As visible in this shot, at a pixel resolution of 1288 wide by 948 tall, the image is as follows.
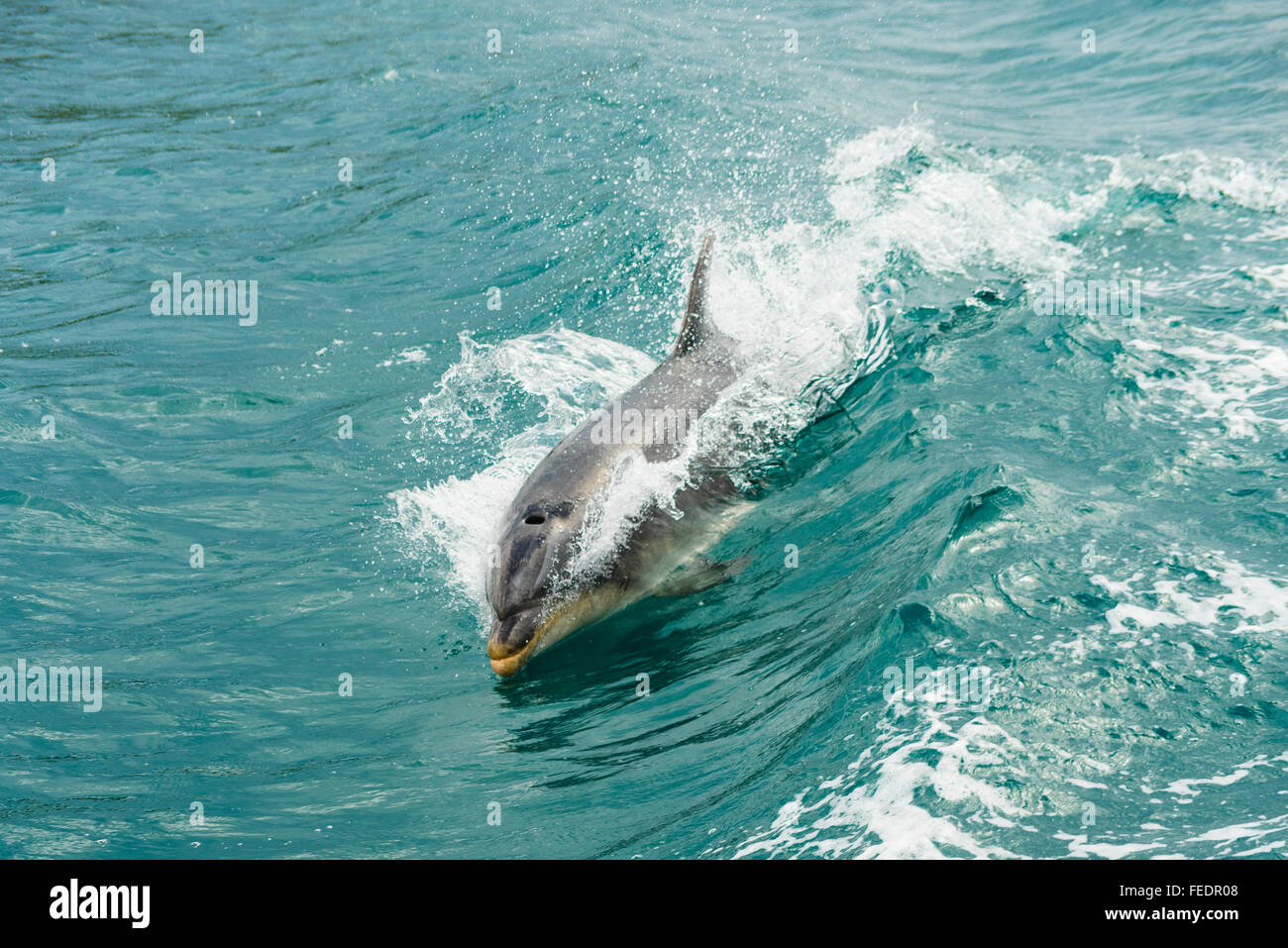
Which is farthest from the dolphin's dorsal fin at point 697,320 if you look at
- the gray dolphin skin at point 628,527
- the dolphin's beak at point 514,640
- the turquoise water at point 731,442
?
the dolphin's beak at point 514,640

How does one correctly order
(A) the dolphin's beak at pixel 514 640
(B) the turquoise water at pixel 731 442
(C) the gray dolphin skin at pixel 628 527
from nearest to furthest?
(B) the turquoise water at pixel 731 442
(A) the dolphin's beak at pixel 514 640
(C) the gray dolphin skin at pixel 628 527

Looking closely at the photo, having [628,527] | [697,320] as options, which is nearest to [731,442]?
[697,320]

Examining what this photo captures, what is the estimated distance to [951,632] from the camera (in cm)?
675

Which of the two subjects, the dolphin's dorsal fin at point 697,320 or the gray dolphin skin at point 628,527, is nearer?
the gray dolphin skin at point 628,527

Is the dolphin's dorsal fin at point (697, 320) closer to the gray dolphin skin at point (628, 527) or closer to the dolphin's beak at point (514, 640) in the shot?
the gray dolphin skin at point (628, 527)

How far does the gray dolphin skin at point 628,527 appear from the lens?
7707 mm

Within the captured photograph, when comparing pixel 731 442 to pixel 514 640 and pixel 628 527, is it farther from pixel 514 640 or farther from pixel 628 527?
pixel 514 640

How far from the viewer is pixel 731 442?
9672 millimetres

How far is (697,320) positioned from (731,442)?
4.33 feet

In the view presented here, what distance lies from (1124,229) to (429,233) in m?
9.57

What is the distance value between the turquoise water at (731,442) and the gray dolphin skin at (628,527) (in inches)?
11.4

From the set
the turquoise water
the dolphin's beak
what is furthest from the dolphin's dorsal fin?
the dolphin's beak
